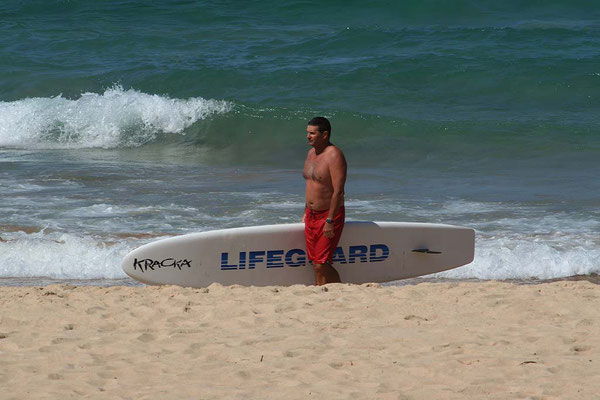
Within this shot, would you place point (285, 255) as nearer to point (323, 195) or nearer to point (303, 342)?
point (323, 195)

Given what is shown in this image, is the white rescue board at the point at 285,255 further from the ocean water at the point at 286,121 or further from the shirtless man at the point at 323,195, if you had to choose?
the ocean water at the point at 286,121

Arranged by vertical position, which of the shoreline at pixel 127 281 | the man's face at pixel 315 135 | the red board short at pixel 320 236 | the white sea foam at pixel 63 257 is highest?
the man's face at pixel 315 135

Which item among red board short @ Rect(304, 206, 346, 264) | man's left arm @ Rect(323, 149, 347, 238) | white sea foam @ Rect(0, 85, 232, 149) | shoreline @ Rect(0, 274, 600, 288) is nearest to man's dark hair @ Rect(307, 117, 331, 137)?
man's left arm @ Rect(323, 149, 347, 238)

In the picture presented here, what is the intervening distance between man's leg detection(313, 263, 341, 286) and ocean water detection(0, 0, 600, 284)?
1.32m

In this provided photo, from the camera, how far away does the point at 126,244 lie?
7.93 metres

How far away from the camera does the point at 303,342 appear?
15.3 feet

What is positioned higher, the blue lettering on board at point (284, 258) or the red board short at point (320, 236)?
the red board short at point (320, 236)

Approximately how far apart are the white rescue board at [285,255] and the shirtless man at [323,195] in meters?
0.33

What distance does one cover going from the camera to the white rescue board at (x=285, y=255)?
6.43 meters

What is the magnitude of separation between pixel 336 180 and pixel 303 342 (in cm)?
155

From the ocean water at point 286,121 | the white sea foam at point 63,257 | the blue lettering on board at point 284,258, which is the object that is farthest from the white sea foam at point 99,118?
the blue lettering on board at point 284,258

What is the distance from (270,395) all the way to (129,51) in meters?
14.9

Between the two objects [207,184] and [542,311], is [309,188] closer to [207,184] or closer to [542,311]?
[542,311]

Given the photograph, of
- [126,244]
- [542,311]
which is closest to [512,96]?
[126,244]
